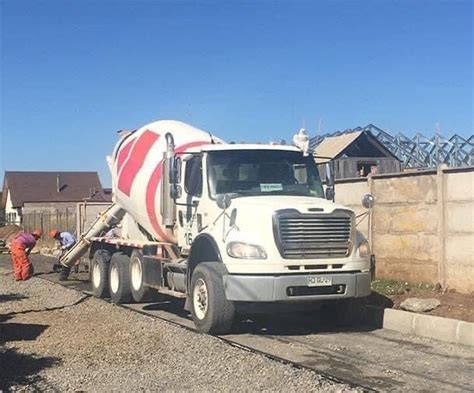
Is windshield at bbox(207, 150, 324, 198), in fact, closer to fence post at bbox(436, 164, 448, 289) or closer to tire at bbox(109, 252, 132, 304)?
fence post at bbox(436, 164, 448, 289)

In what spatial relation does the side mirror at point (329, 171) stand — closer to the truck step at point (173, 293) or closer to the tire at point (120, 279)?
the truck step at point (173, 293)

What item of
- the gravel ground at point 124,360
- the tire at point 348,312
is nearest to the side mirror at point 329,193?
the tire at point 348,312

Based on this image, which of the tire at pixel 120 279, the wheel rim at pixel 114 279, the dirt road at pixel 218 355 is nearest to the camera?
the dirt road at pixel 218 355

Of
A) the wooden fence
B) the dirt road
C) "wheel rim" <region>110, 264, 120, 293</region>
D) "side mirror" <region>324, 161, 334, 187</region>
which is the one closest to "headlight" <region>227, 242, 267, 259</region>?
the dirt road

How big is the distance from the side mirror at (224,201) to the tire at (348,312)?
2593 mm

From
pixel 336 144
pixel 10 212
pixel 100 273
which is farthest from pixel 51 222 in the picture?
pixel 10 212

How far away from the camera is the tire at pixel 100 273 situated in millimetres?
15039

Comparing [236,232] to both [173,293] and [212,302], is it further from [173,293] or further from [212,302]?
[173,293]

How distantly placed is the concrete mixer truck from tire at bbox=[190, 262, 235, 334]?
0.05ft

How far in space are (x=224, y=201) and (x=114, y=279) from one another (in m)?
5.31

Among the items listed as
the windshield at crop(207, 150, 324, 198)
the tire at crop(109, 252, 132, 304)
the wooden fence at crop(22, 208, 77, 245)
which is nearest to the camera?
the windshield at crop(207, 150, 324, 198)

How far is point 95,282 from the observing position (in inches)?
615

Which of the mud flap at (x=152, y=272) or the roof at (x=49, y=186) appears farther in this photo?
the roof at (x=49, y=186)

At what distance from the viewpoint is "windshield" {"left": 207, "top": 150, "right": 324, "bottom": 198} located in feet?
34.8
